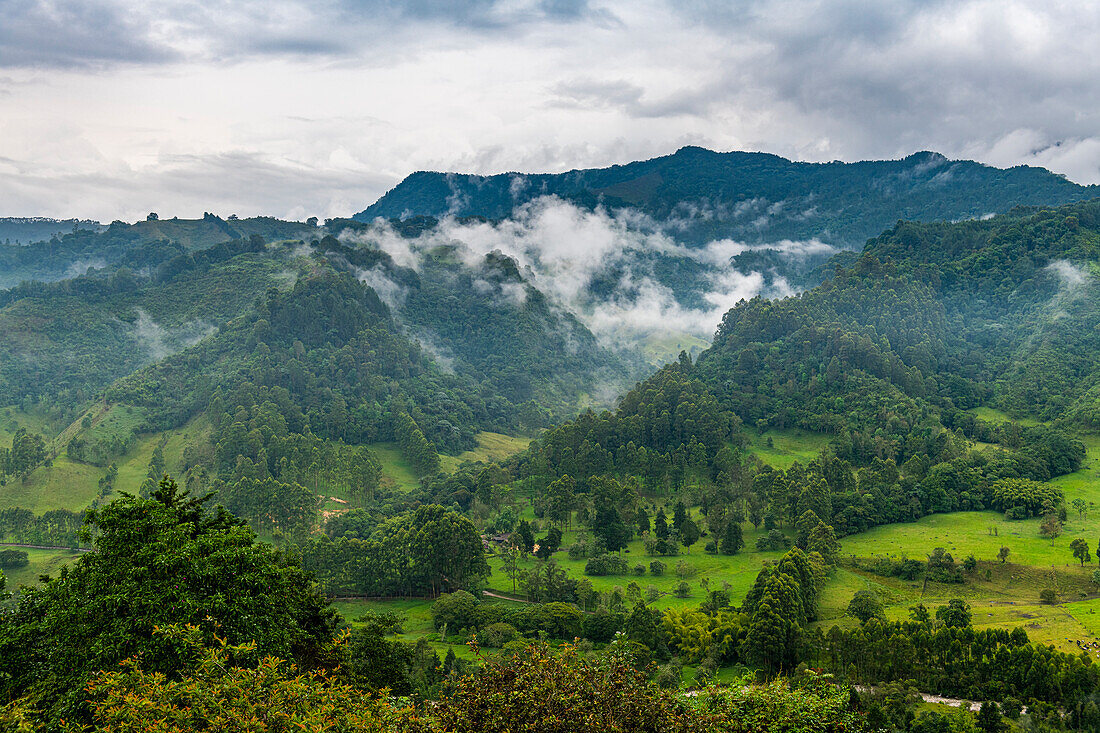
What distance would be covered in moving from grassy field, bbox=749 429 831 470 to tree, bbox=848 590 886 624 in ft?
138

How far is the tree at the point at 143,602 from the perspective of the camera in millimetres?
23156

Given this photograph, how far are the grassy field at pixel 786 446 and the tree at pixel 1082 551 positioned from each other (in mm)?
39022

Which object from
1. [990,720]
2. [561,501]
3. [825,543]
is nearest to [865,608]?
[825,543]

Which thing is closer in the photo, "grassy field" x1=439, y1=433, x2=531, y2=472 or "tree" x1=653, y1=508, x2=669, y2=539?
"tree" x1=653, y1=508, x2=669, y2=539

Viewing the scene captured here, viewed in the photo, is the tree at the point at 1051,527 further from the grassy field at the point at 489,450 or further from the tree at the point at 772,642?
the grassy field at the point at 489,450

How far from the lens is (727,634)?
2216 inches

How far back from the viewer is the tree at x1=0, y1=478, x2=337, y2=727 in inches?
912

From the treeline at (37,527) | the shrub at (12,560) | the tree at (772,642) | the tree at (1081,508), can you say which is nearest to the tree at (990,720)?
the tree at (772,642)

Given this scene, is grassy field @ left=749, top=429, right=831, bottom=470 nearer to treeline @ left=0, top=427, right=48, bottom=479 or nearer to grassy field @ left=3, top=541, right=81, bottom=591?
grassy field @ left=3, top=541, right=81, bottom=591

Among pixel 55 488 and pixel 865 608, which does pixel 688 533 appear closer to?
pixel 865 608

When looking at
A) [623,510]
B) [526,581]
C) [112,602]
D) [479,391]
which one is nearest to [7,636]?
[112,602]

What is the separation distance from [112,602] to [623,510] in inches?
2929

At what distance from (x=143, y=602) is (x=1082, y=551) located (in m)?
79.1

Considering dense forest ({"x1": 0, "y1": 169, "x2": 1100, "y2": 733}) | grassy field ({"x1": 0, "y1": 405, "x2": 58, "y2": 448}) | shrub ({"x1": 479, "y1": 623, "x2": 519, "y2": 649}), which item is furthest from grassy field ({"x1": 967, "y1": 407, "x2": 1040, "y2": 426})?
grassy field ({"x1": 0, "y1": 405, "x2": 58, "y2": 448})
